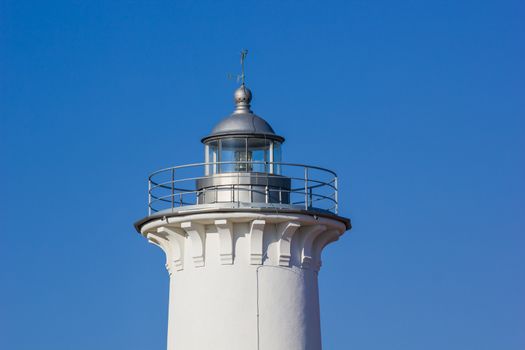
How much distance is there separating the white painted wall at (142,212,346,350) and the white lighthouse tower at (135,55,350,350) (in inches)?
0.7

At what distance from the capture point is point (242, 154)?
29.4 meters

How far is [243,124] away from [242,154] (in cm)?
61

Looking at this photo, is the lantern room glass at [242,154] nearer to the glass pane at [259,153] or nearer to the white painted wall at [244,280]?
the glass pane at [259,153]

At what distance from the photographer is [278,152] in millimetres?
29594

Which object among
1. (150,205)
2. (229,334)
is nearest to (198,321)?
(229,334)

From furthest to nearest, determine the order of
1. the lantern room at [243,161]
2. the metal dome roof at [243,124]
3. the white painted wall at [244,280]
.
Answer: the metal dome roof at [243,124] < the lantern room at [243,161] < the white painted wall at [244,280]

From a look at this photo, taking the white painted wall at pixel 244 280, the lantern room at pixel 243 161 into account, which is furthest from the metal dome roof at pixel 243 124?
the white painted wall at pixel 244 280

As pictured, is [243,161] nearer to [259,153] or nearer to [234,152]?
[234,152]

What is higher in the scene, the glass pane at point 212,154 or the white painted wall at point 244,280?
the glass pane at point 212,154

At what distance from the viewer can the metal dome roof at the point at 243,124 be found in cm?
2914

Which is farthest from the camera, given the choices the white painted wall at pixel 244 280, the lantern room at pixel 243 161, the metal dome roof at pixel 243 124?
the metal dome roof at pixel 243 124

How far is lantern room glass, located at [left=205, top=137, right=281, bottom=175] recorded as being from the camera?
95.7ft

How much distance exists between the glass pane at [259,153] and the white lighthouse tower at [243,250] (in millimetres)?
20

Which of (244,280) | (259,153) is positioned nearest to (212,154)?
(259,153)
